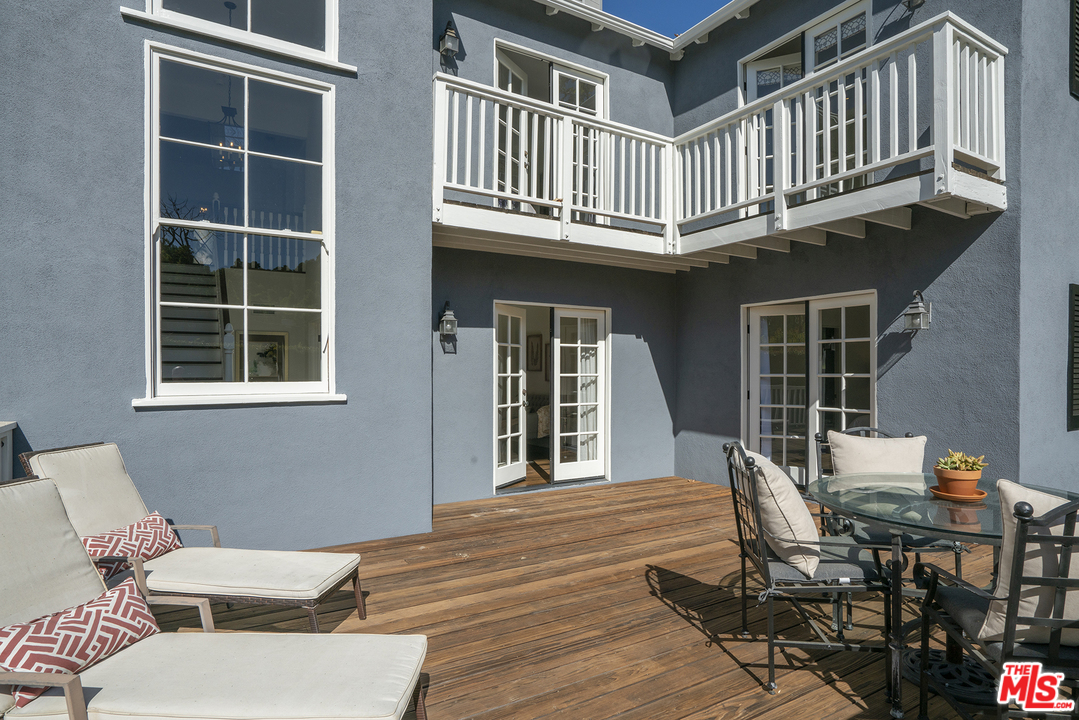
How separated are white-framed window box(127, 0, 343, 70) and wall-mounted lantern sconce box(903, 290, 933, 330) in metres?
4.71

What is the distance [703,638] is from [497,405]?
3498 mm

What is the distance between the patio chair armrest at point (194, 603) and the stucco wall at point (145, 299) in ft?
4.85

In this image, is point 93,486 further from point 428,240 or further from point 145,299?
point 428,240

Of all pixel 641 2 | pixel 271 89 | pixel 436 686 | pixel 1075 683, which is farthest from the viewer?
pixel 641 2

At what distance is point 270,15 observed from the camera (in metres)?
3.97

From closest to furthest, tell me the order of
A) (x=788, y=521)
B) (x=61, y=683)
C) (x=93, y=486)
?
(x=61, y=683), (x=788, y=521), (x=93, y=486)

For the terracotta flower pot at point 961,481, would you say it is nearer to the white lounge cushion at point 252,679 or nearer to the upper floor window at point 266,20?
the white lounge cushion at point 252,679

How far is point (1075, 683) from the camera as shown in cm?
165

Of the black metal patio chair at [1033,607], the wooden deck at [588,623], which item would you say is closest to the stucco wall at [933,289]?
the wooden deck at [588,623]

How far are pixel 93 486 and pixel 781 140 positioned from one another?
17.2ft

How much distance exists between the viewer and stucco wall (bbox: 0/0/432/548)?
3260mm

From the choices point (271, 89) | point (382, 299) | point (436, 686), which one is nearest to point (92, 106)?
point (271, 89)

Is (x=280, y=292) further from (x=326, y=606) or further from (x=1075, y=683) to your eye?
(x=1075, y=683)

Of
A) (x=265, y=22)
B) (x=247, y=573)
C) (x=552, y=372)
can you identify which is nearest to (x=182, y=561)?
(x=247, y=573)
